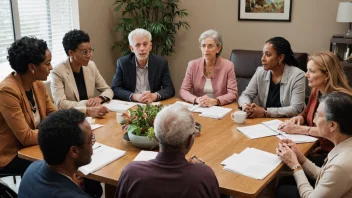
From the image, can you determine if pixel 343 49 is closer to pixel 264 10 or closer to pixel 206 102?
pixel 264 10

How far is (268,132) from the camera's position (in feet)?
7.63

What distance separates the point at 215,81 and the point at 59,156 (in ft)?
6.75

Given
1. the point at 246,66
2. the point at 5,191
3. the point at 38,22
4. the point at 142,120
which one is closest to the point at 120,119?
the point at 142,120

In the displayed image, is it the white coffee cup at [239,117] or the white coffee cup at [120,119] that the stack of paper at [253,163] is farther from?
the white coffee cup at [120,119]

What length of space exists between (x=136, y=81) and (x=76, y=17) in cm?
127

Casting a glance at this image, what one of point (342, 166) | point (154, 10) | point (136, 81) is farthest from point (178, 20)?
point (342, 166)

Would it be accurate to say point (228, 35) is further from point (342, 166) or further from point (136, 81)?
point (342, 166)

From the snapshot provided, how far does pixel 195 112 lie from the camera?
2.73 metres

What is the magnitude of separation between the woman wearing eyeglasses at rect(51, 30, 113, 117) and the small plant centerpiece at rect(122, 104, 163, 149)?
69 centimetres

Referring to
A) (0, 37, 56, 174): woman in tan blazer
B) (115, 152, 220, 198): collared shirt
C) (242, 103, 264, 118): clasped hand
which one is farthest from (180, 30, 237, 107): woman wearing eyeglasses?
(115, 152, 220, 198): collared shirt

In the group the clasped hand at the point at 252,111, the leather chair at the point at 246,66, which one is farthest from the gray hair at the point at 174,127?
the leather chair at the point at 246,66

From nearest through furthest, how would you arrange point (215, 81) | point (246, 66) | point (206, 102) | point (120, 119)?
1. point (120, 119)
2. point (206, 102)
3. point (215, 81)
4. point (246, 66)

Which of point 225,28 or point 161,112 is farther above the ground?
point 225,28

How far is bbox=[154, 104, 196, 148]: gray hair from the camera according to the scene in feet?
4.71
